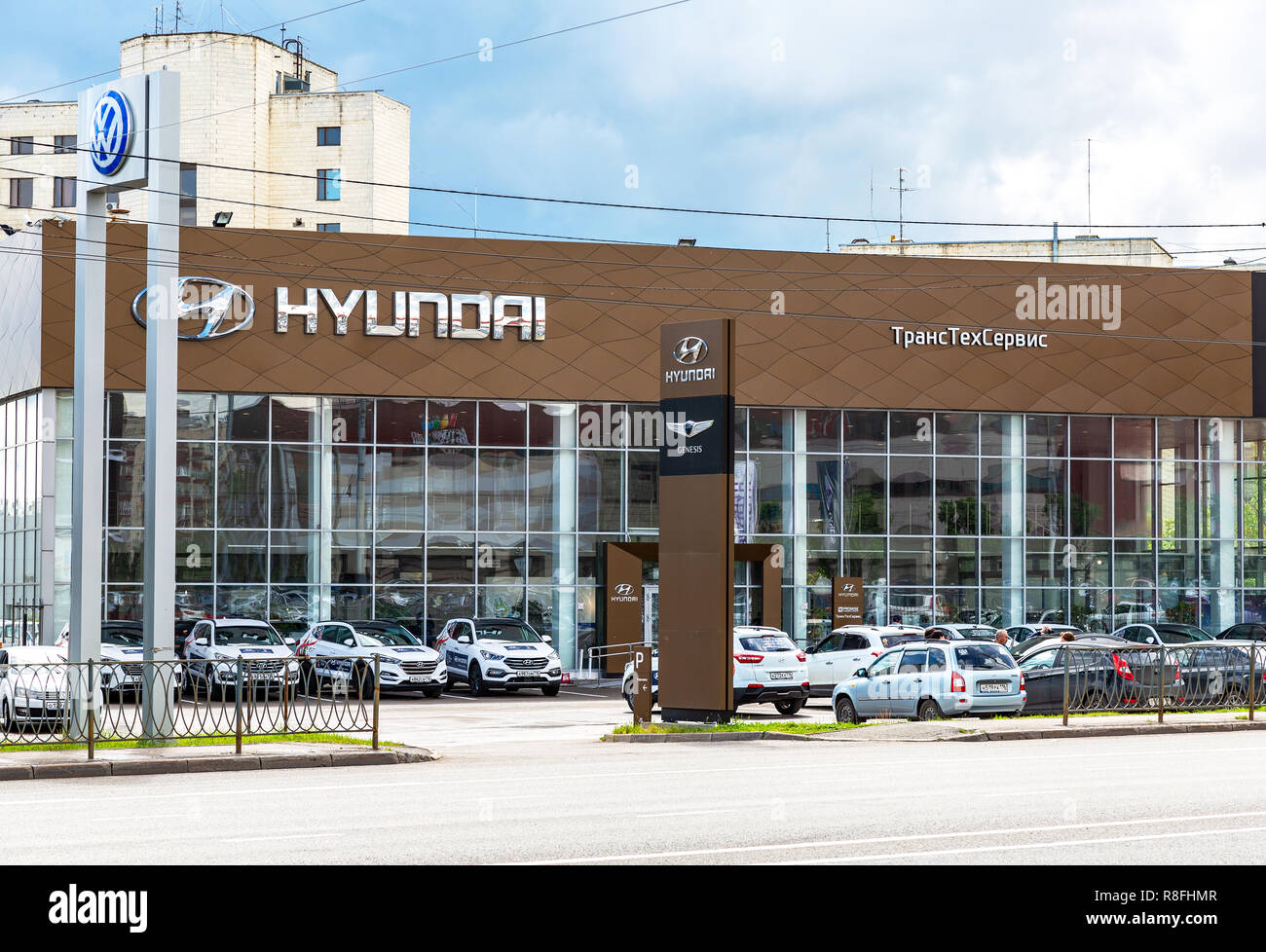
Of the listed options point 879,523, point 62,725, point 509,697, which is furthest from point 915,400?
point 62,725

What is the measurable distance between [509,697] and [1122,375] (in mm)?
22127

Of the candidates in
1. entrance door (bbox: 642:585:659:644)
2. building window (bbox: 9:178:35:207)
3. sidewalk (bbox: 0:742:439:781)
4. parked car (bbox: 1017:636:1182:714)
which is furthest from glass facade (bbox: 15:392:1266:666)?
building window (bbox: 9:178:35:207)

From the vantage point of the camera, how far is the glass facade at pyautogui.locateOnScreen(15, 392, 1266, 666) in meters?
39.4

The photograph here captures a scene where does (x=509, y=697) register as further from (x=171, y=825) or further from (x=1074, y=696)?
(x=171, y=825)

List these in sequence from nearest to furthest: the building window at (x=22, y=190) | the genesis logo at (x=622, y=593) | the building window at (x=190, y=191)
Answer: the genesis logo at (x=622, y=593)
the building window at (x=190, y=191)
the building window at (x=22, y=190)

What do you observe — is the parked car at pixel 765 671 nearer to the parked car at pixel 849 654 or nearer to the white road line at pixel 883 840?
the parked car at pixel 849 654

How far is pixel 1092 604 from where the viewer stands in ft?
149

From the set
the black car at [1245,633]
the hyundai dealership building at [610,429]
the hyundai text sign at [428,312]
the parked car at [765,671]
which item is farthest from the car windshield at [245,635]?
the black car at [1245,633]

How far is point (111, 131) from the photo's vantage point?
829 inches

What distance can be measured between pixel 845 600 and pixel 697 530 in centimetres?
1867

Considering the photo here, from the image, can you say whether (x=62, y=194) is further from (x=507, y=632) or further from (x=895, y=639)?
(x=895, y=639)

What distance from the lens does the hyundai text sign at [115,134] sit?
20625 millimetres

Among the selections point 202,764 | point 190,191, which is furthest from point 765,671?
point 190,191

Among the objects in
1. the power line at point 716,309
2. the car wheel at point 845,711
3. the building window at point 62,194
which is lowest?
the car wheel at point 845,711
